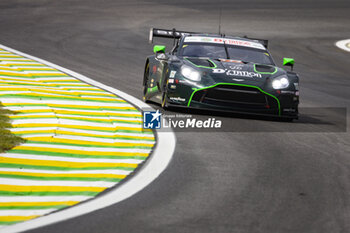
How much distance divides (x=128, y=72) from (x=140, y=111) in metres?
5.51

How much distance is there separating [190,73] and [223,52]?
130 cm

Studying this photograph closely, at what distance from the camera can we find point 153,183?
19.3 feet

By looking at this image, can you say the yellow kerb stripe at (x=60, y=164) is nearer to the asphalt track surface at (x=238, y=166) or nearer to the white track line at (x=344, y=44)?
the asphalt track surface at (x=238, y=166)

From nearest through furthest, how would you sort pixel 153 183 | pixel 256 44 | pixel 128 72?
pixel 153 183
pixel 256 44
pixel 128 72

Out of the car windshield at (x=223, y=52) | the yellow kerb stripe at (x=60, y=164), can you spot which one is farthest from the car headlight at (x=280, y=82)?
the yellow kerb stripe at (x=60, y=164)

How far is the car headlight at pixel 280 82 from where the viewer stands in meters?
9.88

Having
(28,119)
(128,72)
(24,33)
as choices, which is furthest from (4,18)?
(28,119)

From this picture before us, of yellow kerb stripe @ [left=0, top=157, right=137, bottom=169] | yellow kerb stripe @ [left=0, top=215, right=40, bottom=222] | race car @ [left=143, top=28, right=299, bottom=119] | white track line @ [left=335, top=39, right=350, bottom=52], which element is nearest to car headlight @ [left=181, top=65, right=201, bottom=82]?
race car @ [left=143, top=28, right=299, bottom=119]

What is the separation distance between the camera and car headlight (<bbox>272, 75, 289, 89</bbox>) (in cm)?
988

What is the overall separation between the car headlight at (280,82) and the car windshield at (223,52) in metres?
0.90

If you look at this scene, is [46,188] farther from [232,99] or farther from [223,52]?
[223,52]

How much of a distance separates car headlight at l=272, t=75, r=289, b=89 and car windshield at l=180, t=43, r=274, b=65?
0.90m

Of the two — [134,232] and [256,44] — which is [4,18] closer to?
[256,44]

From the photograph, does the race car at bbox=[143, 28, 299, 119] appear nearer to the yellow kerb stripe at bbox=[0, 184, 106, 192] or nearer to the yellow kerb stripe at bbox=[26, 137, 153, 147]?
the yellow kerb stripe at bbox=[26, 137, 153, 147]
